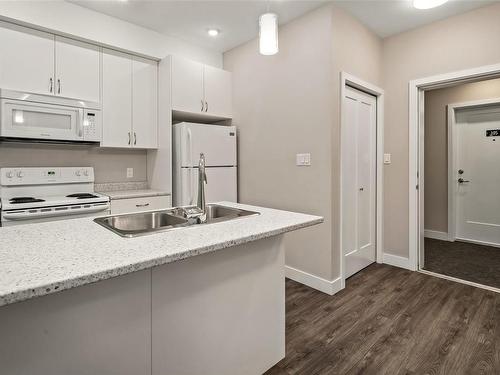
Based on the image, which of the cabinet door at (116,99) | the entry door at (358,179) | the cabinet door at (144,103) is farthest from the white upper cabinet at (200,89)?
the entry door at (358,179)

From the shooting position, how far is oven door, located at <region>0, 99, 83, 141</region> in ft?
7.82

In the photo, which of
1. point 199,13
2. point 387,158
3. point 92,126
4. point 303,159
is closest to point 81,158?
point 92,126

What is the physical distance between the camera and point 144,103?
3217mm

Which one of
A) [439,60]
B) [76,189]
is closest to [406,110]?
[439,60]

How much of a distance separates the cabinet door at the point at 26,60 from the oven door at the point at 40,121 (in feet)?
0.57

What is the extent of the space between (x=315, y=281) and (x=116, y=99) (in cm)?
269

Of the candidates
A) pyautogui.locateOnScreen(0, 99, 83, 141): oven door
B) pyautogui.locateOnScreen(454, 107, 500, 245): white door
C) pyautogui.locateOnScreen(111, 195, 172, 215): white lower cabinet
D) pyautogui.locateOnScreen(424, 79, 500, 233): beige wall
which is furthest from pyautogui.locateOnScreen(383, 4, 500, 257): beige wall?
pyautogui.locateOnScreen(0, 99, 83, 141): oven door

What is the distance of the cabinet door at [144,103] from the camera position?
315 centimetres

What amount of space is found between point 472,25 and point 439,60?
0.36m

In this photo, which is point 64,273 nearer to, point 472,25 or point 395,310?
point 395,310

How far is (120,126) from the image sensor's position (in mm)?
3057

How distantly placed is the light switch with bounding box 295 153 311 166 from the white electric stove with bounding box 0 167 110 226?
1.83 meters

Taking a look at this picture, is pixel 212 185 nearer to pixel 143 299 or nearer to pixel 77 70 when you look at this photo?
pixel 77 70

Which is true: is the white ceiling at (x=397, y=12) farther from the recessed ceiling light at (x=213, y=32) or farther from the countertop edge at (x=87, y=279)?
the countertop edge at (x=87, y=279)
